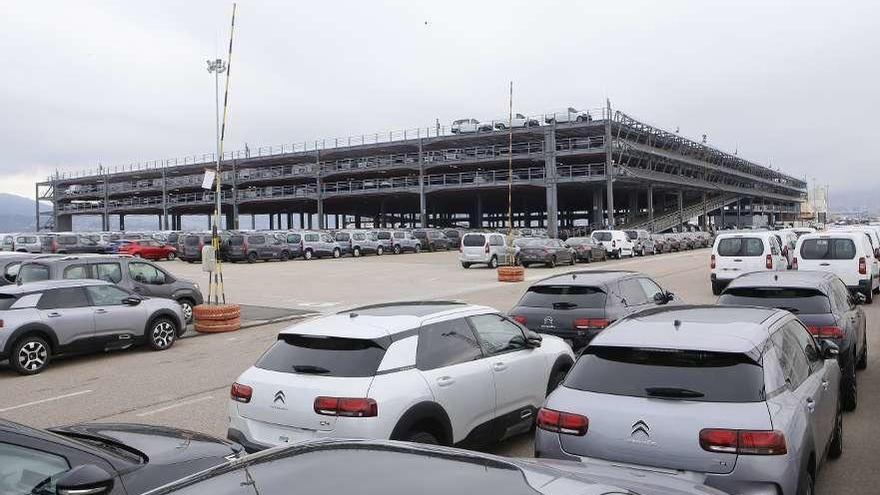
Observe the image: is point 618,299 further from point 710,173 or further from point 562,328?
point 710,173

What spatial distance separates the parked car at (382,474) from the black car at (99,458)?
1244mm

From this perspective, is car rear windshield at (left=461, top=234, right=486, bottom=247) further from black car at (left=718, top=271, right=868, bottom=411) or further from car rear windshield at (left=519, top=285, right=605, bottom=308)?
black car at (left=718, top=271, right=868, bottom=411)

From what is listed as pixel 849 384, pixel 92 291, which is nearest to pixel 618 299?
pixel 849 384

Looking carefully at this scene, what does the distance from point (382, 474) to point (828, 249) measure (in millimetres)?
17801

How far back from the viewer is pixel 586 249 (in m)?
36.7

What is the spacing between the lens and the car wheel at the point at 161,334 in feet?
42.1

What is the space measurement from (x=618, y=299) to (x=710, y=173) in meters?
88.6

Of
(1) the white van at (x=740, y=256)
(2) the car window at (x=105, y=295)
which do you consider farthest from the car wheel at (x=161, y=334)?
(1) the white van at (x=740, y=256)

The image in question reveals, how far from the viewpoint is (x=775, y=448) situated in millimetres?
4000

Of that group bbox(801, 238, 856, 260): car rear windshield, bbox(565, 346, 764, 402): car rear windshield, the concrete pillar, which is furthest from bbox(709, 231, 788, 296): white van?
the concrete pillar

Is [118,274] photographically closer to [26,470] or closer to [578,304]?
[578,304]

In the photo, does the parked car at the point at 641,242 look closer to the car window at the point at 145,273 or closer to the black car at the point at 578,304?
the car window at the point at 145,273

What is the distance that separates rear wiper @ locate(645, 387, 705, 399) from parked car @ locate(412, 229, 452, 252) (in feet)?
160

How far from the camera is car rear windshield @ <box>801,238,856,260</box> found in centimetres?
1675
